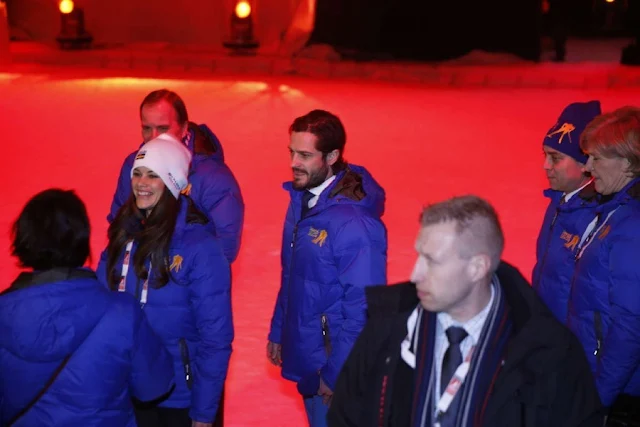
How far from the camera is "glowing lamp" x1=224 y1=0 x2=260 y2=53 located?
13.1 meters

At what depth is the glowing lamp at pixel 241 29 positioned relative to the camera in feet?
42.9

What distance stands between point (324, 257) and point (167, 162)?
1.80ft

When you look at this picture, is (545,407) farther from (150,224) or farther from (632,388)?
(150,224)

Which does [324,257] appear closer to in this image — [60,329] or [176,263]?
[176,263]

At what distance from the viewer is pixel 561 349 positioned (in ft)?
5.82

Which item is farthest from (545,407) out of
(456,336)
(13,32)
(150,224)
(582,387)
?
(13,32)

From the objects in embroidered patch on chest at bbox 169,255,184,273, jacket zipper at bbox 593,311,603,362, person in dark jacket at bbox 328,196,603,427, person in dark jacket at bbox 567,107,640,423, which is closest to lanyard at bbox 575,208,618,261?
person in dark jacket at bbox 567,107,640,423

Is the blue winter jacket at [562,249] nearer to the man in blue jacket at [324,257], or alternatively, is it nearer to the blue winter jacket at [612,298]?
the blue winter jacket at [612,298]

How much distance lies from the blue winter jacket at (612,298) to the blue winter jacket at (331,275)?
1.93 ft

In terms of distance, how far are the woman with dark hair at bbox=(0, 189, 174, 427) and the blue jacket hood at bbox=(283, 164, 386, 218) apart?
0.90 m

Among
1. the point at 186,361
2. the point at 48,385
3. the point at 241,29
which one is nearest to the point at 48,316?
the point at 48,385

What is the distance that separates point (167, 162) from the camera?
2.69 meters

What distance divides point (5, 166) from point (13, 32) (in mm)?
7375

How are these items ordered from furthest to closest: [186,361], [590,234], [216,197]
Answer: [216,197] → [590,234] → [186,361]
